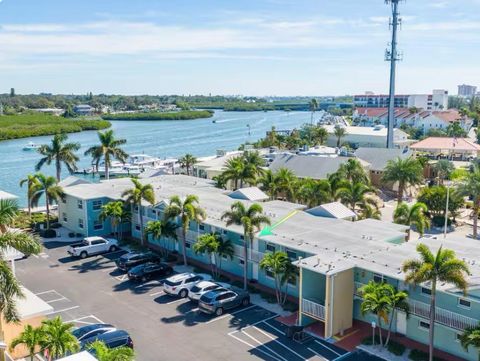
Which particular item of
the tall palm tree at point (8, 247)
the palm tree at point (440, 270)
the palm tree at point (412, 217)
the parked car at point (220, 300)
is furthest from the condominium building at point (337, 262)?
the tall palm tree at point (8, 247)

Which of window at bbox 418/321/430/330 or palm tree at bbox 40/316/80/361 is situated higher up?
palm tree at bbox 40/316/80/361

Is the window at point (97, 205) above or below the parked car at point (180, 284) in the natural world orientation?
above

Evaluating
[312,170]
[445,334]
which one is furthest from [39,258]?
[312,170]

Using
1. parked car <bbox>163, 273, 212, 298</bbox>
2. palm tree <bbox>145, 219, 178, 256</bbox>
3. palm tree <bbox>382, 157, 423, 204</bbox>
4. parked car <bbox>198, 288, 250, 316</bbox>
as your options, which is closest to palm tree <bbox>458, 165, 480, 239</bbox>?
palm tree <bbox>382, 157, 423, 204</bbox>

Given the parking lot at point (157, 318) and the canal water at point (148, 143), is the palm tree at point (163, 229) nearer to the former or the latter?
the parking lot at point (157, 318)

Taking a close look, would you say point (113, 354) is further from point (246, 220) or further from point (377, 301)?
point (246, 220)

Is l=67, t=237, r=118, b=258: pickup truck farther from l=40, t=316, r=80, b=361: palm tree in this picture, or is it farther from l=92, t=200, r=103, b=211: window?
l=40, t=316, r=80, b=361: palm tree
